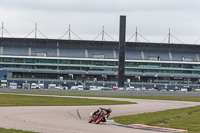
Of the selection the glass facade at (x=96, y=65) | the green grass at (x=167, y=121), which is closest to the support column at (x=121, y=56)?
the glass facade at (x=96, y=65)

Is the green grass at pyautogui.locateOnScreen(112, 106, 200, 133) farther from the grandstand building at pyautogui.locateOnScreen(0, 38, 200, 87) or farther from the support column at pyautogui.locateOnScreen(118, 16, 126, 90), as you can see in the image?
the grandstand building at pyautogui.locateOnScreen(0, 38, 200, 87)

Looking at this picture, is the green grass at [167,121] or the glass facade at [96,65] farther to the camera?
the glass facade at [96,65]

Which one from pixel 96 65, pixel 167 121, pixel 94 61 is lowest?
pixel 167 121

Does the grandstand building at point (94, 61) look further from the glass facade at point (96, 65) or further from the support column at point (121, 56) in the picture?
the support column at point (121, 56)

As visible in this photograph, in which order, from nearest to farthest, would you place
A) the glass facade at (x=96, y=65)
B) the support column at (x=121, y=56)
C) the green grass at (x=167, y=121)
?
the green grass at (x=167, y=121)
the support column at (x=121, y=56)
the glass facade at (x=96, y=65)

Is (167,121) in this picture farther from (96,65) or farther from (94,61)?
(94,61)

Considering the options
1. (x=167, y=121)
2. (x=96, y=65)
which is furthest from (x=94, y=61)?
(x=167, y=121)

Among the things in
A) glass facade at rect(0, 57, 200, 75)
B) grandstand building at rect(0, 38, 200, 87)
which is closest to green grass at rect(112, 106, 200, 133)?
grandstand building at rect(0, 38, 200, 87)

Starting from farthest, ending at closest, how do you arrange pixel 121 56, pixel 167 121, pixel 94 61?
pixel 94 61 → pixel 121 56 → pixel 167 121

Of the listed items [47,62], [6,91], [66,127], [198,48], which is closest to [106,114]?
[66,127]

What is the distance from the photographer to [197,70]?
152m

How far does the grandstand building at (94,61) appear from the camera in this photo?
483 feet

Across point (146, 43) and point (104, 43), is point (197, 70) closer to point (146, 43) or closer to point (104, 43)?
point (146, 43)

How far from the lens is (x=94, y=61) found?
149 meters
